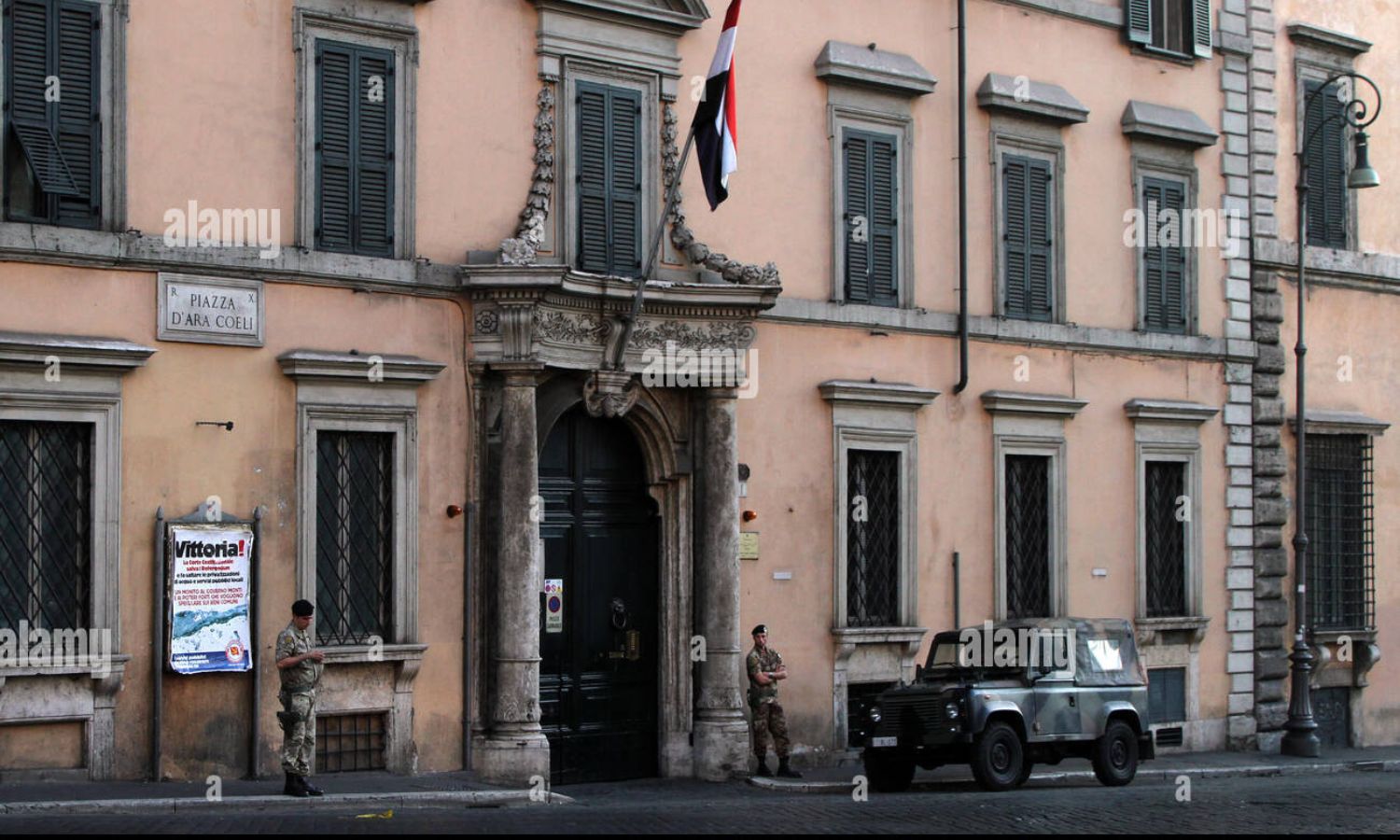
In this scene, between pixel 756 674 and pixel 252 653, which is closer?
pixel 252 653

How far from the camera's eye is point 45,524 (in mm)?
17328

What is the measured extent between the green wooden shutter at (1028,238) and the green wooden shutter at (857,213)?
226cm

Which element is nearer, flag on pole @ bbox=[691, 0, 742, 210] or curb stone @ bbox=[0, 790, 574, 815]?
curb stone @ bbox=[0, 790, 574, 815]

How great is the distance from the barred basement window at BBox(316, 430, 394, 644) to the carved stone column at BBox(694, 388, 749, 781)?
3613 mm

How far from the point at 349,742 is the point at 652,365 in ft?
16.3

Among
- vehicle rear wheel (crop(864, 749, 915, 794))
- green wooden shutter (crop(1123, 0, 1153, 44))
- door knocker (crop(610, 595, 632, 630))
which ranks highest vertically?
green wooden shutter (crop(1123, 0, 1153, 44))

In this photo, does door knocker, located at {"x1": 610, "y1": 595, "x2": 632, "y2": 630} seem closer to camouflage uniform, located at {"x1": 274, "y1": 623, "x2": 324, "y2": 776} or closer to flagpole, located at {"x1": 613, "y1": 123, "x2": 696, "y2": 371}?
flagpole, located at {"x1": 613, "y1": 123, "x2": 696, "y2": 371}

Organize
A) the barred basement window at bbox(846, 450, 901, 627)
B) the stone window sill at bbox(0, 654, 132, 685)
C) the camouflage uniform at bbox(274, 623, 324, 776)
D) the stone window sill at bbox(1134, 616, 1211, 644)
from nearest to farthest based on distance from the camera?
Result: the stone window sill at bbox(0, 654, 132, 685) < the camouflage uniform at bbox(274, 623, 324, 776) < the barred basement window at bbox(846, 450, 901, 627) < the stone window sill at bbox(1134, 616, 1211, 644)

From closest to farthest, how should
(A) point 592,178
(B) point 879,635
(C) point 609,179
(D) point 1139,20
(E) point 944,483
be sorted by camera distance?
(A) point 592,178
(C) point 609,179
(B) point 879,635
(E) point 944,483
(D) point 1139,20

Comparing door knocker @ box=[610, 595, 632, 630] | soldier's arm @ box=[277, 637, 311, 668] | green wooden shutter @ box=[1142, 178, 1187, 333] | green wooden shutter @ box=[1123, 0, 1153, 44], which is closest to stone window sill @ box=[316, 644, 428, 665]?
soldier's arm @ box=[277, 637, 311, 668]

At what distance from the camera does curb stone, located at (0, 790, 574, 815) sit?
15891 millimetres

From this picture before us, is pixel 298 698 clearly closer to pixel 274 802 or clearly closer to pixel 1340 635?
pixel 274 802

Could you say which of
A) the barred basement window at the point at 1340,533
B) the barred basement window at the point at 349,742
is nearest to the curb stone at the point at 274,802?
the barred basement window at the point at 349,742

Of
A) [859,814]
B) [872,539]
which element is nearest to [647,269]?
[872,539]
